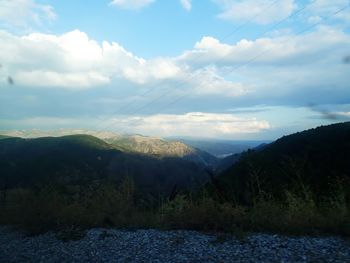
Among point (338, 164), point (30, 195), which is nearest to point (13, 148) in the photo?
point (338, 164)

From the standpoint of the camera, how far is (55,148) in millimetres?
132375

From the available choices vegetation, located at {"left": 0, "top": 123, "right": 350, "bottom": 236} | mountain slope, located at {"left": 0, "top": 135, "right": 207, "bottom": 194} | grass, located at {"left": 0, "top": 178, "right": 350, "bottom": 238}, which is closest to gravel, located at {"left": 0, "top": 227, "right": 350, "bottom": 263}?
grass, located at {"left": 0, "top": 178, "right": 350, "bottom": 238}

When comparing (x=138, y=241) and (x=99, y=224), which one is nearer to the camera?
(x=138, y=241)

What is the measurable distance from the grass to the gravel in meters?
0.36

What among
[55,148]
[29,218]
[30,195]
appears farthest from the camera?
[55,148]

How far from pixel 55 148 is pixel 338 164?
96167 mm

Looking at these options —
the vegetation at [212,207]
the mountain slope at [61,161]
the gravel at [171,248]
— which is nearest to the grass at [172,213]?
the vegetation at [212,207]

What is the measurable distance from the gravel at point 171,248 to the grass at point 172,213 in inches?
14.2

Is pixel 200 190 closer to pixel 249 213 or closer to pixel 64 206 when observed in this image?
pixel 249 213

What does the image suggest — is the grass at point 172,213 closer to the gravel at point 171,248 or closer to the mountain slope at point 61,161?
the gravel at point 171,248

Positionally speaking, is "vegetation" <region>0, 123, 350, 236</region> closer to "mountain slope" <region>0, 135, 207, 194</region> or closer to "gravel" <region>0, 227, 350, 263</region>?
"gravel" <region>0, 227, 350, 263</region>

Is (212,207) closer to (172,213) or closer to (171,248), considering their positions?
(172,213)

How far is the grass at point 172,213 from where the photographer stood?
855cm

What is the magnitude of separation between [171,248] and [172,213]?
1.88 metres
